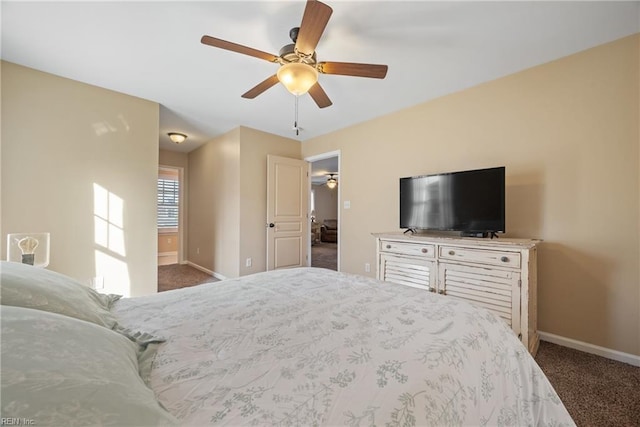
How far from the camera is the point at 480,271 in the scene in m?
2.18

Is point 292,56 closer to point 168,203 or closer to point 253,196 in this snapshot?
point 253,196

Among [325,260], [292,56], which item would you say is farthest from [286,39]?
[325,260]

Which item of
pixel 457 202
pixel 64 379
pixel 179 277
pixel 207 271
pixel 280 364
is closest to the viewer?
pixel 64 379

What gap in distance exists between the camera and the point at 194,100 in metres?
3.16

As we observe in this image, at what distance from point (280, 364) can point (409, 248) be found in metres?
2.13

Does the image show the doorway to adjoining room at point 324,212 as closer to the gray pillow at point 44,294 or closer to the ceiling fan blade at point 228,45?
the ceiling fan blade at point 228,45

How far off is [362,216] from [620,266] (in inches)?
101

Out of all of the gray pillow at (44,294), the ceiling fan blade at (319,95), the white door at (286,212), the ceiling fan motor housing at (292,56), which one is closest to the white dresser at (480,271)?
the ceiling fan blade at (319,95)

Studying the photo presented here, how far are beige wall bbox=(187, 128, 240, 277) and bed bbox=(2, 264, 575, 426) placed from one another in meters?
3.02

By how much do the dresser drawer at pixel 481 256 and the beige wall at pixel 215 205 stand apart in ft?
9.81

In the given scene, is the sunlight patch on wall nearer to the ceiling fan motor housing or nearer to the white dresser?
the ceiling fan motor housing

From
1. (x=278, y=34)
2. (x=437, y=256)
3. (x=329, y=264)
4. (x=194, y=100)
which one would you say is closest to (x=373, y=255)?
(x=437, y=256)

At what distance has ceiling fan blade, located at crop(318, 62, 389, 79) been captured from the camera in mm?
1826

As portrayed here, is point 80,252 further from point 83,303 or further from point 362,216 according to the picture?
point 362,216
